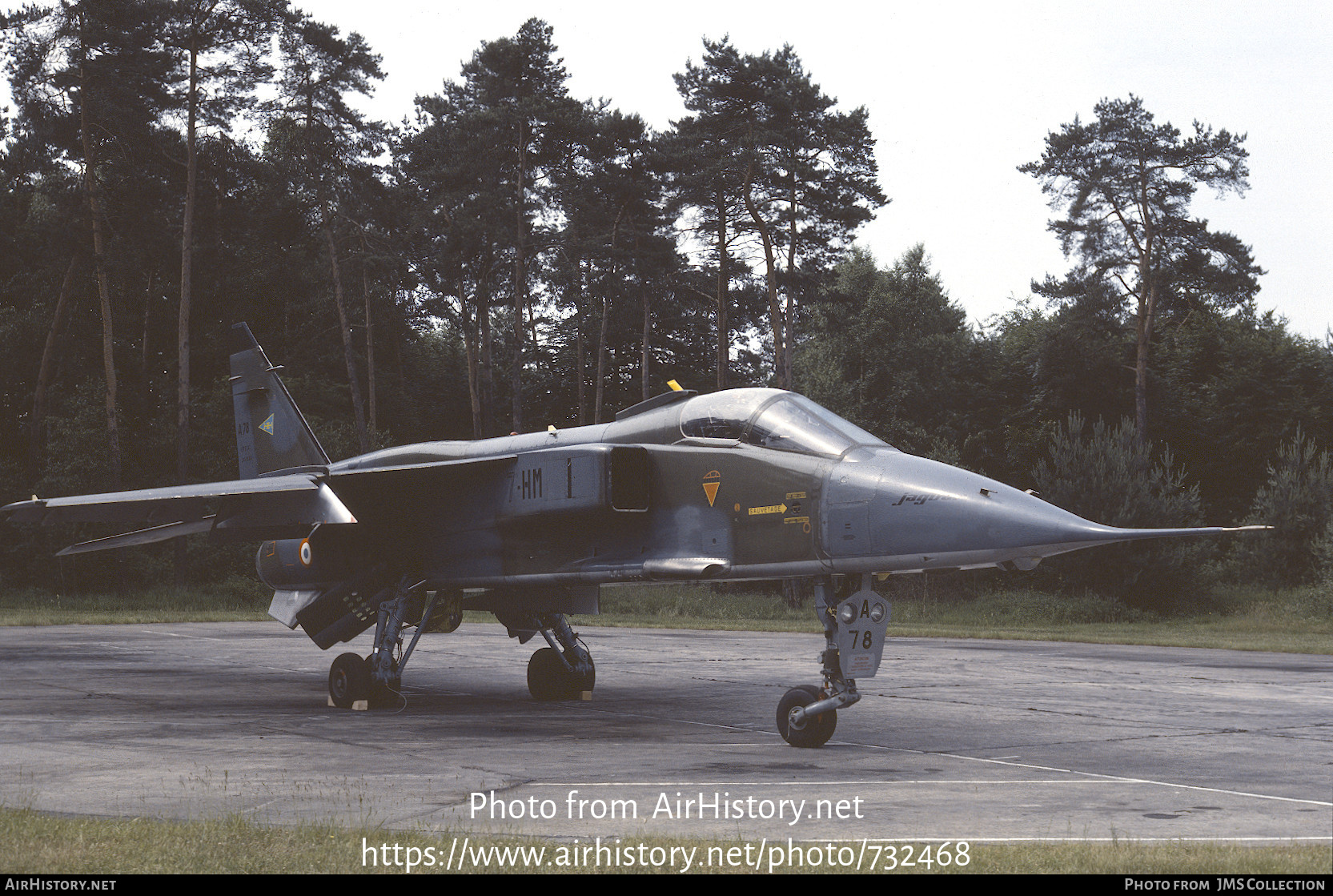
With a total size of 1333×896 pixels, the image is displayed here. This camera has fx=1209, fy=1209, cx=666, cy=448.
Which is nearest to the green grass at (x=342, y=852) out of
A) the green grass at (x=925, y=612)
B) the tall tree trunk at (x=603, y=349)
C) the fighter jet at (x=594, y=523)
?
the fighter jet at (x=594, y=523)

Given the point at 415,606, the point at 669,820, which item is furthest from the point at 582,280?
the point at 669,820


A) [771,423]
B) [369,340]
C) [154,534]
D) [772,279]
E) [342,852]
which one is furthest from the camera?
[369,340]

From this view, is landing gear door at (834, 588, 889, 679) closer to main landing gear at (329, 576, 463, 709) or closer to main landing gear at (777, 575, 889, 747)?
main landing gear at (777, 575, 889, 747)

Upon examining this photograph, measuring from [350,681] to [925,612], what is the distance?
27546mm

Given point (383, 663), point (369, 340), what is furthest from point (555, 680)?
point (369, 340)

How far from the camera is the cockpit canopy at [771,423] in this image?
10.8 metres

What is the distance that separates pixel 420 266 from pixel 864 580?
52.6m

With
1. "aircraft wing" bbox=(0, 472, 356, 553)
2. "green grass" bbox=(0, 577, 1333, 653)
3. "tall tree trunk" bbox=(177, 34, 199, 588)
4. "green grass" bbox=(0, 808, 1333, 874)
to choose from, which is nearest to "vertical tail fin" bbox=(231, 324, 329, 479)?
"aircraft wing" bbox=(0, 472, 356, 553)

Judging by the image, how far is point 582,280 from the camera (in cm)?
5359

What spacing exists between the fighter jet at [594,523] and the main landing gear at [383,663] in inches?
1.1

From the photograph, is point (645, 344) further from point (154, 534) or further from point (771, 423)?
point (771, 423)

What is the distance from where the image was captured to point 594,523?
12.6 meters

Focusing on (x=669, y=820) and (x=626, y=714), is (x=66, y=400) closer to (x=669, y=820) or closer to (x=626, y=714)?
(x=626, y=714)
